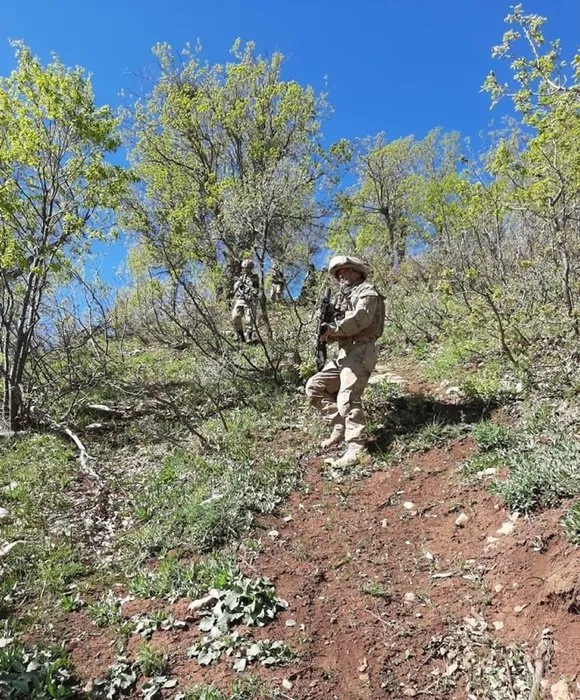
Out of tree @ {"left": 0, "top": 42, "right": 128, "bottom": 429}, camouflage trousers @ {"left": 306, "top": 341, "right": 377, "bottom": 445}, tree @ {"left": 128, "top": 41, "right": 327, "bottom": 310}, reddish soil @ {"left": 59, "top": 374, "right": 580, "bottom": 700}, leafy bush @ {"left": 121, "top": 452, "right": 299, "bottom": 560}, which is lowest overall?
reddish soil @ {"left": 59, "top": 374, "right": 580, "bottom": 700}

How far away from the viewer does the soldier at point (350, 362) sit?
530 cm

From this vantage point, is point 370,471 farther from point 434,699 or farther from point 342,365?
point 434,699

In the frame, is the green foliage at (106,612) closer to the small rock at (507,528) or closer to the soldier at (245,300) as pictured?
the small rock at (507,528)

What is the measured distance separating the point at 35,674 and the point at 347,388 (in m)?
3.72

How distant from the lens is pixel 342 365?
18.5 feet

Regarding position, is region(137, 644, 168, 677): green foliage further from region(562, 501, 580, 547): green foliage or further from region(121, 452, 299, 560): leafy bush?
region(562, 501, 580, 547): green foliage

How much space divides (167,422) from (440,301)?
18.5ft

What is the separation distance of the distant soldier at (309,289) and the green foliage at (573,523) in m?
6.46

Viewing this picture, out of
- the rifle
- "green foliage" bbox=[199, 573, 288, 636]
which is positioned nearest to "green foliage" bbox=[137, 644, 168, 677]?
"green foliage" bbox=[199, 573, 288, 636]

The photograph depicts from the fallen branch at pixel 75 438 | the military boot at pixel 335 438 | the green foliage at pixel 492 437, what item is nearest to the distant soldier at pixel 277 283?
the military boot at pixel 335 438

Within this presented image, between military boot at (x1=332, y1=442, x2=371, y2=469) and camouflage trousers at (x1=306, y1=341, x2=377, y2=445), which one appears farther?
camouflage trousers at (x1=306, y1=341, x2=377, y2=445)

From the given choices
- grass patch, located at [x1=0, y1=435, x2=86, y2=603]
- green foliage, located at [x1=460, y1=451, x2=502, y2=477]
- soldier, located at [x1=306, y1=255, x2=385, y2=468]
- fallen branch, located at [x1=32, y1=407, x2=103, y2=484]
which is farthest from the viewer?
fallen branch, located at [x1=32, y1=407, x2=103, y2=484]

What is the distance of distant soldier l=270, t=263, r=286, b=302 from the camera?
8.84 m

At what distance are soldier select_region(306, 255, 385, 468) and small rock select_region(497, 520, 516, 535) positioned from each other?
1.79 meters
